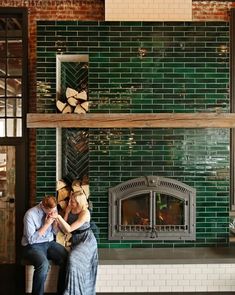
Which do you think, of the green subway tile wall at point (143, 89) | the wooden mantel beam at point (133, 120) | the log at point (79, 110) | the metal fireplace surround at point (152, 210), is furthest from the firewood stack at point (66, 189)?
the log at point (79, 110)

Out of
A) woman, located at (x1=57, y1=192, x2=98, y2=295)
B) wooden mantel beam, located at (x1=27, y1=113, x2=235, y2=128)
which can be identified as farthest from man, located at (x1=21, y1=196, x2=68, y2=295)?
wooden mantel beam, located at (x1=27, y1=113, x2=235, y2=128)

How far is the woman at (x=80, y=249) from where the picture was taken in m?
4.04

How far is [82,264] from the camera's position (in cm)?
410

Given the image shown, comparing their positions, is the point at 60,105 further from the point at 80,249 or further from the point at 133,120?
the point at 80,249

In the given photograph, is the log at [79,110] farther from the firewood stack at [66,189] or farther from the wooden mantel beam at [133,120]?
the firewood stack at [66,189]

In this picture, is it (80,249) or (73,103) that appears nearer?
(80,249)

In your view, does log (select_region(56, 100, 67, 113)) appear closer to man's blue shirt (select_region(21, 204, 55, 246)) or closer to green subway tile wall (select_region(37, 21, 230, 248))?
green subway tile wall (select_region(37, 21, 230, 248))

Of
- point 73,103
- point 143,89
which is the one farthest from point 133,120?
point 73,103

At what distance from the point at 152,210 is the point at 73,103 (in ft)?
4.98

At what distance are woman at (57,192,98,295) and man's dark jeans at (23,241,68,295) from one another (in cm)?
17

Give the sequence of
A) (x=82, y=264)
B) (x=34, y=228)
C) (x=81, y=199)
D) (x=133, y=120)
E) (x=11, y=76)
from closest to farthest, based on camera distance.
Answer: (x=82, y=264) → (x=34, y=228) → (x=81, y=199) → (x=133, y=120) → (x=11, y=76)

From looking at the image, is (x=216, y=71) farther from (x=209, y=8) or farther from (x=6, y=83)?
(x=6, y=83)

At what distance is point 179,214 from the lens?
15.7ft

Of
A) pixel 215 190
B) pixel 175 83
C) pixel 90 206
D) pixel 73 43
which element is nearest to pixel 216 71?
pixel 175 83
